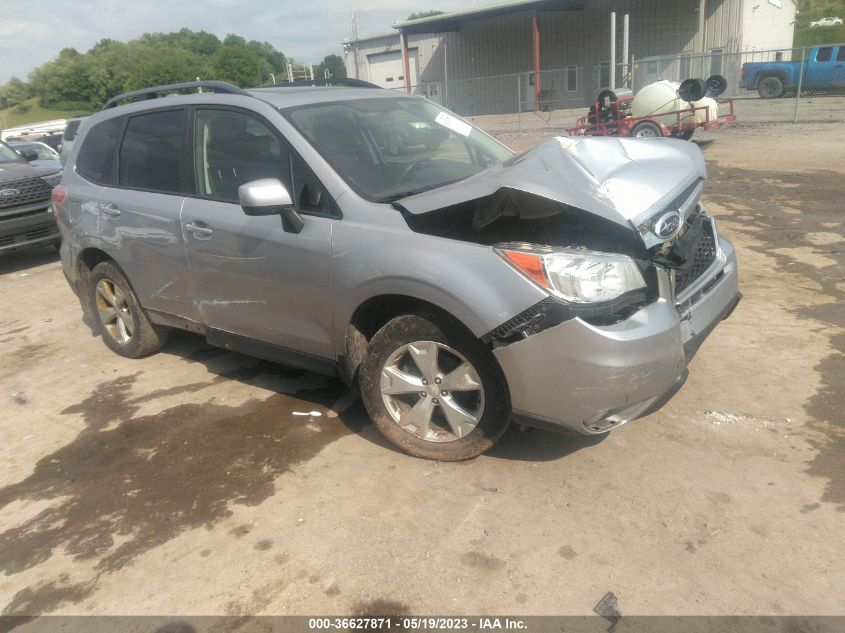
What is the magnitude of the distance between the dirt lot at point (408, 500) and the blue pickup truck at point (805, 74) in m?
22.2

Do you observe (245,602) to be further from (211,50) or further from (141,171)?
(211,50)

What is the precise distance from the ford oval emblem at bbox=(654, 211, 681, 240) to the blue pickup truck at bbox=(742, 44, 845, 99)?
23180mm

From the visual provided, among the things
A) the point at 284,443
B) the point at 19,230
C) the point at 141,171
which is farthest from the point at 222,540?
the point at 19,230

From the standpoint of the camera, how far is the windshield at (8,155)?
9586 mm

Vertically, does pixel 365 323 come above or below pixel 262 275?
below

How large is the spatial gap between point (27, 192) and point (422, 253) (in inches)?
302

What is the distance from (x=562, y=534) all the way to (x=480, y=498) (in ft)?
1.41

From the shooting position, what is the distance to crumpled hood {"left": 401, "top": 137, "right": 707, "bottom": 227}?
288cm

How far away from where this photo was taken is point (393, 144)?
3.87m

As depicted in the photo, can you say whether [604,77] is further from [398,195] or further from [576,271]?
[576,271]

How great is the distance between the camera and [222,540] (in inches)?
115

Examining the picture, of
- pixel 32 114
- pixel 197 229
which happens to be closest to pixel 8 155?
pixel 197 229

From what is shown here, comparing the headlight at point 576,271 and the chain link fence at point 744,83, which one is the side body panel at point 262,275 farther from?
the chain link fence at point 744,83

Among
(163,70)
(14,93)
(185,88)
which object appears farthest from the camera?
(14,93)
